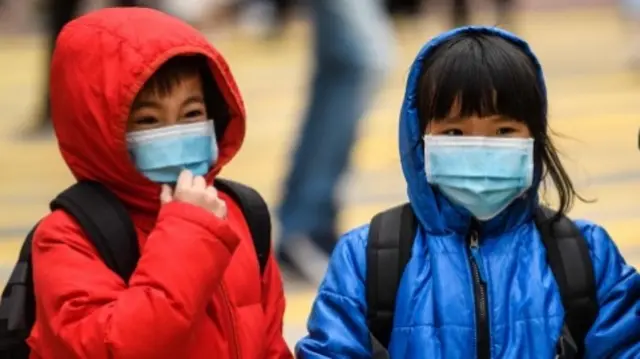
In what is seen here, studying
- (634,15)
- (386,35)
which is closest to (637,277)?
(386,35)

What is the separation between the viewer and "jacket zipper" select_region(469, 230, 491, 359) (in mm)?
2455

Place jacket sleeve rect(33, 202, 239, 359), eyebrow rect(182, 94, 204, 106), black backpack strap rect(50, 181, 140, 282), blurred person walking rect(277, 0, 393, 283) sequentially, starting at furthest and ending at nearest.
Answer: blurred person walking rect(277, 0, 393, 283) → eyebrow rect(182, 94, 204, 106) → black backpack strap rect(50, 181, 140, 282) → jacket sleeve rect(33, 202, 239, 359)

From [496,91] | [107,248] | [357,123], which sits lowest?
[357,123]

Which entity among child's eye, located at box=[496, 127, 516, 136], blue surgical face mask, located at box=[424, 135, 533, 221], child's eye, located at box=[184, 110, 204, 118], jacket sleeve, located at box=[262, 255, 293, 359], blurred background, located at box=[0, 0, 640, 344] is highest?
child's eye, located at box=[184, 110, 204, 118]

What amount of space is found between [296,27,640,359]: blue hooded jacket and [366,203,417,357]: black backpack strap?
1 centimetres

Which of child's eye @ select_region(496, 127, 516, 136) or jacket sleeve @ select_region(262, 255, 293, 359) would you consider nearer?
child's eye @ select_region(496, 127, 516, 136)

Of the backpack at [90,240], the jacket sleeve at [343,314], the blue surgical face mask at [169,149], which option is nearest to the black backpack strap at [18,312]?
the backpack at [90,240]

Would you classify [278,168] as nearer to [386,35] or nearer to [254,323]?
[386,35]

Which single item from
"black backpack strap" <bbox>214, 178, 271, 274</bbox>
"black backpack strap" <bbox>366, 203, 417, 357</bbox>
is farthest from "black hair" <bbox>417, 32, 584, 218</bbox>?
"black backpack strap" <bbox>214, 178, 271, 274</bbox>

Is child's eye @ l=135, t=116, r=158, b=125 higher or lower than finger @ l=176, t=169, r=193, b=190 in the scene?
higher

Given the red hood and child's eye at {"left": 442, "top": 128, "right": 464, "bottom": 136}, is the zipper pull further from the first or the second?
the red hood

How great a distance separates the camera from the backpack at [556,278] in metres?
2.50

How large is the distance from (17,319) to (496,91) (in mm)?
1007

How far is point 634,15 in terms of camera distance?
428 inches
